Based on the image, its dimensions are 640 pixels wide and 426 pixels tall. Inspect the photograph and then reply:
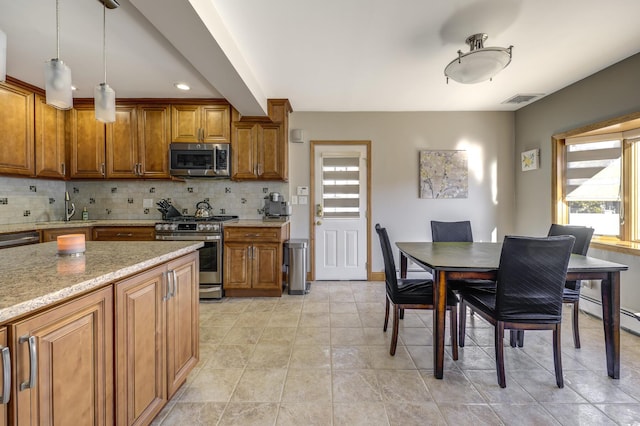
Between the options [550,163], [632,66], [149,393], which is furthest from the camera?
[550,163]

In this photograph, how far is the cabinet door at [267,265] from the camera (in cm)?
345

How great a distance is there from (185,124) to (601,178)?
4764 mm

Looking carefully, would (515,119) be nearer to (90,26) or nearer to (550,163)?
(550,163)

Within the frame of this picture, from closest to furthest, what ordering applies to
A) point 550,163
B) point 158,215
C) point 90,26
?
point 90,26, point 550,163, point 158,215

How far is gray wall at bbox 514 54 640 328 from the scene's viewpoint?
8.60 feet

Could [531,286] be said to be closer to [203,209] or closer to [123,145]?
[203,209]

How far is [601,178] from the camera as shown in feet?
10.1

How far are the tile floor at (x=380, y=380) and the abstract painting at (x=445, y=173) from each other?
192 cm

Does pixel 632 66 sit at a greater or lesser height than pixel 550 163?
greater

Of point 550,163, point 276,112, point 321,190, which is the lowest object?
point 321,190

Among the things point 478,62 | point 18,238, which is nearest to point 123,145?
point 18,238

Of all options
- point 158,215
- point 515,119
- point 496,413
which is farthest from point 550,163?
point 158,215

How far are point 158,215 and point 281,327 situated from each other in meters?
2.51

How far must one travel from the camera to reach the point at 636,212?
2807mm
